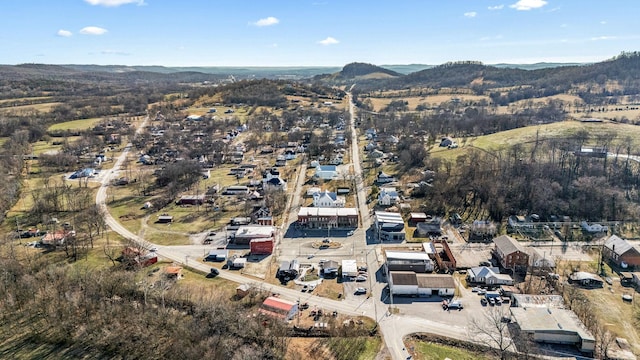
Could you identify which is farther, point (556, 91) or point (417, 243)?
point (556, 91)

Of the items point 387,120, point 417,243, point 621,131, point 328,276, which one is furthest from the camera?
point 387,120

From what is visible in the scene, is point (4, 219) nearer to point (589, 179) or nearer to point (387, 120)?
point (589, 179)

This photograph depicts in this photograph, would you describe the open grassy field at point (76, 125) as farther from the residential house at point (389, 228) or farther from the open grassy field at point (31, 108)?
the residential house at point (389, 228)

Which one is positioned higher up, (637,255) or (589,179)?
(589,179)

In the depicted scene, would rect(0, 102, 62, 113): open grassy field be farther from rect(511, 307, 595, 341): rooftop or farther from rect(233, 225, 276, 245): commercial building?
rect(511, 307, 595, 341): rooftop

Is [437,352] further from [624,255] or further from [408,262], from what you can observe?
[624,255]

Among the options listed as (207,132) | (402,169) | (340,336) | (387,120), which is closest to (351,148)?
(402,169)

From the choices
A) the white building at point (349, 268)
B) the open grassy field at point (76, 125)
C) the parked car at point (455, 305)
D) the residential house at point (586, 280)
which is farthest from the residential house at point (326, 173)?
the open grassy field at point (76, 125)
